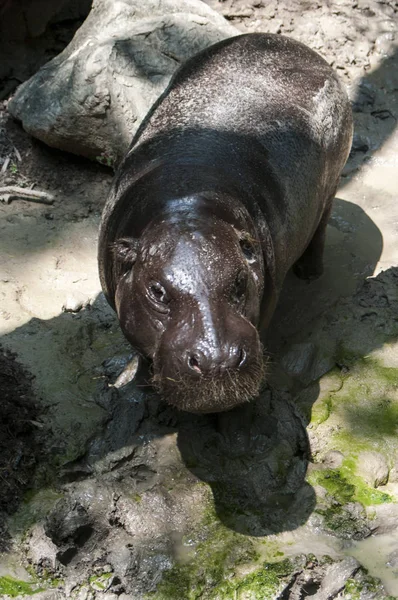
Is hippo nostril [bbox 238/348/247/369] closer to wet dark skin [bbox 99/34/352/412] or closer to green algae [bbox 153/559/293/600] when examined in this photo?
wet dark skin [bbox 99/34/352/412]

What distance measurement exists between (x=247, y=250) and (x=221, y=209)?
282mm

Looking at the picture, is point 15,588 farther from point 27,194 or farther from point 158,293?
point 27,194

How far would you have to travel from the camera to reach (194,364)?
402 centimetres

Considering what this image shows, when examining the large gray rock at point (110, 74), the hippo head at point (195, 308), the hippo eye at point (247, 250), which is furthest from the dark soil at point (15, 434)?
the large gray rock at point (110, 74)

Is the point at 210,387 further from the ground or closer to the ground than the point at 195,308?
closer to the ground

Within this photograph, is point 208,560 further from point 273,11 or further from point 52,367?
point 273,11

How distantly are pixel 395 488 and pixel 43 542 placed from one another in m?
2.13

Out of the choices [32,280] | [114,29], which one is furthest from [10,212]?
[114,29]

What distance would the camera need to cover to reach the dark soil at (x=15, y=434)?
4652 mm

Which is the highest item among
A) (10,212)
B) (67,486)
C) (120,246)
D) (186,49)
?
(120,246)

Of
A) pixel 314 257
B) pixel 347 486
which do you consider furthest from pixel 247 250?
pixel 314 257

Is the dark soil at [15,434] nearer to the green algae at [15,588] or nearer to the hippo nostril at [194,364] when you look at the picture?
the green algae at [15,588]

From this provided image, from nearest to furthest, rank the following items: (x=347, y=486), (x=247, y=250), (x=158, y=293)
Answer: (x=158, y=293) < (x=247, y=250) < (x=347, y=486)

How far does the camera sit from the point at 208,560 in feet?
14.4
